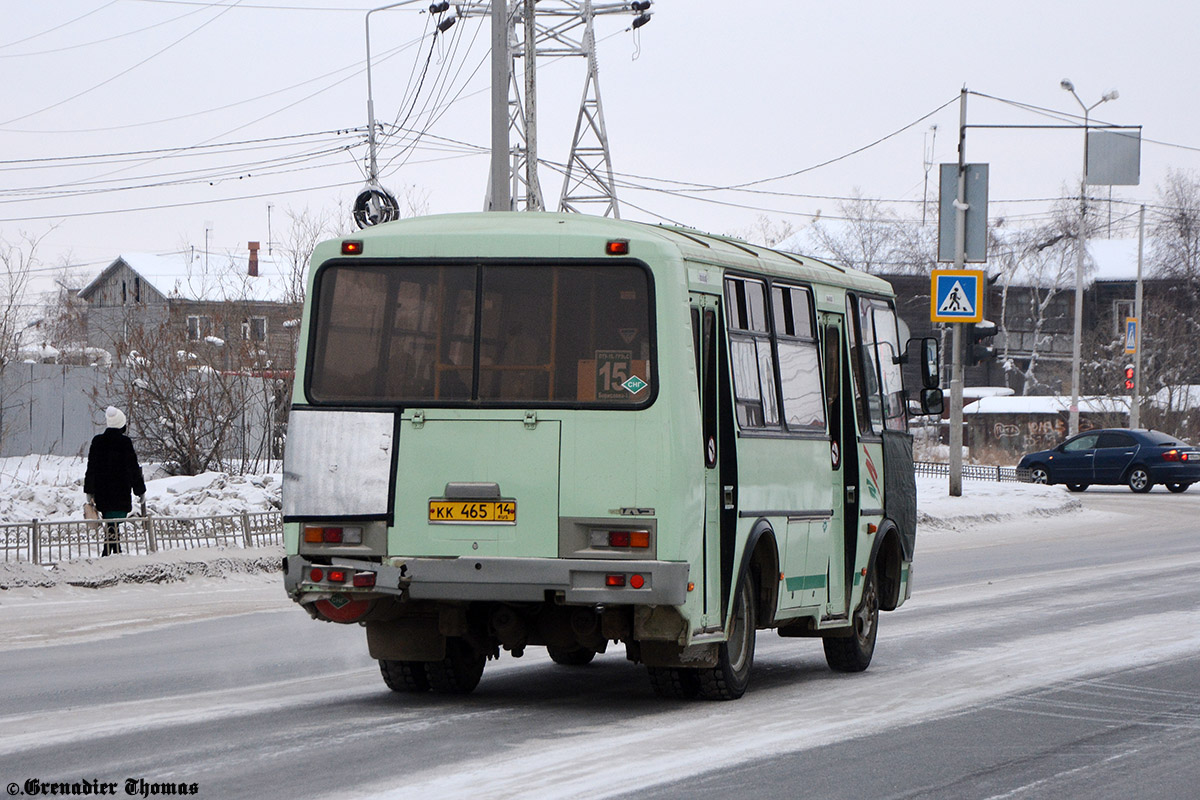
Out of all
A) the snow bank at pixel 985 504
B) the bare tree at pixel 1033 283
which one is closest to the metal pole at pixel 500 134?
the snow bank at pixel 985 504

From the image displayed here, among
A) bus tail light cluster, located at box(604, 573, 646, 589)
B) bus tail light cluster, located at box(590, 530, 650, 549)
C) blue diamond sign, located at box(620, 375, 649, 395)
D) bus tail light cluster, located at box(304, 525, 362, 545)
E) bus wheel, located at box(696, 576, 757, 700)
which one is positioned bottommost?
bus wheel, located at box(696, 576, 757, 700)

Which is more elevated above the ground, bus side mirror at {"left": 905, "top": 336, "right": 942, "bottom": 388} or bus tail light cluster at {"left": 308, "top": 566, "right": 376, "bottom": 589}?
bus side mirror at {"left": 905, "top": 336, "right": 942, "bottom": 388}

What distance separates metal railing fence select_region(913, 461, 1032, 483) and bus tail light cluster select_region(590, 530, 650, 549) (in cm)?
3764

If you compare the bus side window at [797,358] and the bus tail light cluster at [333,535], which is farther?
the bus side window at [797,358]

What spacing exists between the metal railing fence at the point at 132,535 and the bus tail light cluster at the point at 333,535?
26.4 feet

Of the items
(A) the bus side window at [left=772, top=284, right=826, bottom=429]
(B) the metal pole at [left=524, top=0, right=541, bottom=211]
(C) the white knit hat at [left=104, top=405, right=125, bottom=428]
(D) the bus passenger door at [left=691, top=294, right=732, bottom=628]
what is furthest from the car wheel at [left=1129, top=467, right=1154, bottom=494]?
(D) the bus passenger door at [left=691, top=294, right=732, bottom=628]

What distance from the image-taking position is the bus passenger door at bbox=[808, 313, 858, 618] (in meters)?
11.2

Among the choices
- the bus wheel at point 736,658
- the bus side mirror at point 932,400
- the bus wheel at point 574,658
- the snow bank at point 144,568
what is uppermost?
the bus side mirror at point 932,400

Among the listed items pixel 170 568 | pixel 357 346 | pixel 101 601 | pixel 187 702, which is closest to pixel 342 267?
pixel 357 346

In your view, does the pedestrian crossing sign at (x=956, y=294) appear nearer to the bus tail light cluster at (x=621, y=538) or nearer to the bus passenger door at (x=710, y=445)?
the bus passenger door at (x=710, y=445)

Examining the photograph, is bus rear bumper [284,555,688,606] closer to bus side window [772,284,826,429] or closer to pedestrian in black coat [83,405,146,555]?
bus side window [772,284,826,429]

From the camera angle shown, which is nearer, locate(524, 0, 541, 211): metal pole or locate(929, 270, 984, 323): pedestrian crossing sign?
locate(524, 0, 541, 211): metal pole

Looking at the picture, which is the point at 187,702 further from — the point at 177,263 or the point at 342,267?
the point at 177,263

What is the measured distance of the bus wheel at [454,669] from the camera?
10.1m
